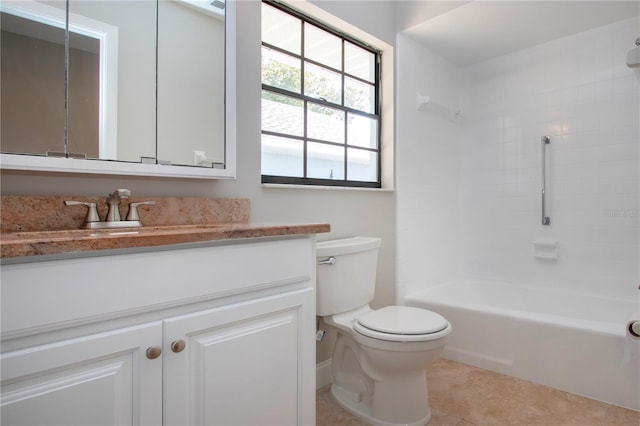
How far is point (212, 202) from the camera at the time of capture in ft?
4.95

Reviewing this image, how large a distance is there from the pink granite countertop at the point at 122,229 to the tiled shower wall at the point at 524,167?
1.36 metres

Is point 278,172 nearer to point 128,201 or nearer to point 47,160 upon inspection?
point 128,201

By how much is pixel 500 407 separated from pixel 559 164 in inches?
69.2

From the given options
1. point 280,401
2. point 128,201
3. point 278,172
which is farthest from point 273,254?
point 278,172

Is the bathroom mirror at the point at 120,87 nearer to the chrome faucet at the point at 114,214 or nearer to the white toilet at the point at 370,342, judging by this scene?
the chrome faucet at the point at 114,214

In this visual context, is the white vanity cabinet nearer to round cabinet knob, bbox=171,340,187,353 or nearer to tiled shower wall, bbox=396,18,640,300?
round cabinet knob, bbox=171,340,187,353

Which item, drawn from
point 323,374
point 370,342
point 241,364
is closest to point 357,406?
point 323,374

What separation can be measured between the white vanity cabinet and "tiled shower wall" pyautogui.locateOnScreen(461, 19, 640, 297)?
219cm

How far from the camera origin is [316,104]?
211cm

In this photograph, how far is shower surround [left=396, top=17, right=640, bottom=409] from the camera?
95.3 inches

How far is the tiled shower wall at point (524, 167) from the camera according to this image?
7.95 feet

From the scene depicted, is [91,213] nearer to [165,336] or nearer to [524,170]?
[165,336]

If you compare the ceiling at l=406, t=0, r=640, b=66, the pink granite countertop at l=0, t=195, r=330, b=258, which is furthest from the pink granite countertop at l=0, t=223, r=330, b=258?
the ceiling at l=406, t=0, r=640, b=66

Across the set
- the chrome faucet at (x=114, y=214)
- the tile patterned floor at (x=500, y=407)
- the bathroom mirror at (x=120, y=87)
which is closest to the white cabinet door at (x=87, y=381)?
the chrome faucet at (x=114, y=214)
